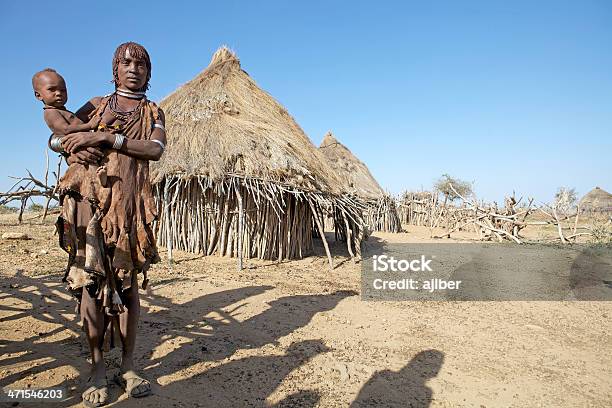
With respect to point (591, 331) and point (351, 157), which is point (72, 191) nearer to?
point (591, 331)

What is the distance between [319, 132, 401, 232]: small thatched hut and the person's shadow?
1173 centimetres

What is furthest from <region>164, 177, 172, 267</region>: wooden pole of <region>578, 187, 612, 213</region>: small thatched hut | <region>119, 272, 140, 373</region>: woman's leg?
<region>578, 187, 612, 213</region>: small thatched hut

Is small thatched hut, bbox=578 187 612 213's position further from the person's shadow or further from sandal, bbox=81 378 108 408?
sandal, bbox=81 378 108 408

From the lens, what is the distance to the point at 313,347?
141 inches

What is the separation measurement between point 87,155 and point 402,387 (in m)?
2.62

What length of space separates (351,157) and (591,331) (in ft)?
49.3

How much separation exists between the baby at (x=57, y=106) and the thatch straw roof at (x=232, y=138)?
485 cm

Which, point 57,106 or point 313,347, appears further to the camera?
point 313,347

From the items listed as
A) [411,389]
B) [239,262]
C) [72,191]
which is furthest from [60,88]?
[239,262]

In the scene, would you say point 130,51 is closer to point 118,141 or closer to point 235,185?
point 118,141

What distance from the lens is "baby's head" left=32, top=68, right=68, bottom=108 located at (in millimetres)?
2203

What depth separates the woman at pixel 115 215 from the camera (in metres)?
2.24

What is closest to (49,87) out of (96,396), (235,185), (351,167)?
(96,396)
